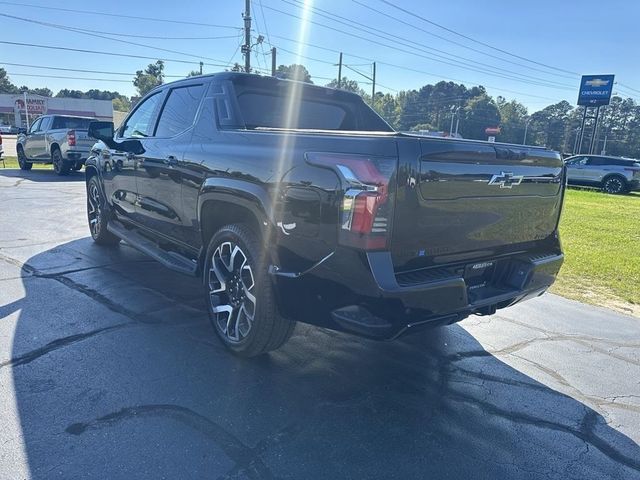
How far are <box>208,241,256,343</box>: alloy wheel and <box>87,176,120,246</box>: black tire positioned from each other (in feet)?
10.2

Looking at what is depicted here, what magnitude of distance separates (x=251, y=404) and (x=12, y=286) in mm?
3255

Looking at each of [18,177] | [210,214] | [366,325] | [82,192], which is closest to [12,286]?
[210,214]

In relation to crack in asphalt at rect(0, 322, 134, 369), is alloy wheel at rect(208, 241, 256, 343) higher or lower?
higher

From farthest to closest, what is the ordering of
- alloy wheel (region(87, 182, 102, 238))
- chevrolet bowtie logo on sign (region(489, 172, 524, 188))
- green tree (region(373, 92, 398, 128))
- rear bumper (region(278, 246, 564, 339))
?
1. green tree (region(373, 92, 398, 128))
2. alloy wheel (region(87, 182, 102, 238))
3. chevrolet bowtie logo on sign (region(489, 172, 524, 188))
4. rear bumper (region(278, 246, 564, 339))

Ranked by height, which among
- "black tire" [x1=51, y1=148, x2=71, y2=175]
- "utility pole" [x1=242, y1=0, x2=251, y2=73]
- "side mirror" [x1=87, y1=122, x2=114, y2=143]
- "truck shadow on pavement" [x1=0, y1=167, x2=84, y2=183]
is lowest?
"truck shadow on pavement" [x1=0, y1=167, x2=84, y2=183]

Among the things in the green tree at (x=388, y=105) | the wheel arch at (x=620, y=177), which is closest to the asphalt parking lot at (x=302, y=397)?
the wheel arch at (x=620, y=177)

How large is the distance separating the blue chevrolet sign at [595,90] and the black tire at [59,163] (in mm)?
42043

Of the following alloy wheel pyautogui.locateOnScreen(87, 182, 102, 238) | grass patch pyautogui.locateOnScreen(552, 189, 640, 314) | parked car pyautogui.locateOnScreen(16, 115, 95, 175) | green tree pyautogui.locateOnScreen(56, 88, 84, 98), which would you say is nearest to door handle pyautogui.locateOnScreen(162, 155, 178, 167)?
alloy wheel pyautogui.locateOnScreen(87, 182, 102, 238)

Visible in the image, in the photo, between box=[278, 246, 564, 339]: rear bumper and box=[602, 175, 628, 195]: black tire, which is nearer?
box=[278, 246, 564, 339]: rear bumper

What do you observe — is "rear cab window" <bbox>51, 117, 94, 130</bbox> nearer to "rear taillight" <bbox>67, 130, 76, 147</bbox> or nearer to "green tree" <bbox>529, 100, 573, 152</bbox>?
"rear taillight" <bbox>67, 130, 76, 147</bbox>

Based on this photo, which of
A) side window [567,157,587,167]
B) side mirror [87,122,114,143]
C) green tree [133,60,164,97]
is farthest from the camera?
green tree [133,60,164,97]

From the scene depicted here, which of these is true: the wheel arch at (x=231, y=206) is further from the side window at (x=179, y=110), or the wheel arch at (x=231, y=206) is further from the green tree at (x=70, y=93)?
the green tree at (x=70, y=93)

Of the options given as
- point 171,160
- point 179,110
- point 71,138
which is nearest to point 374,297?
point 171,160

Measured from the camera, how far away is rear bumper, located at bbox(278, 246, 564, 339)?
2.39 meters
